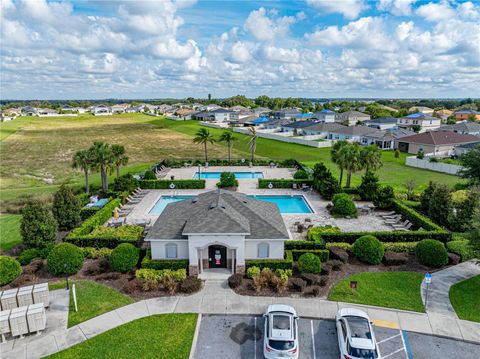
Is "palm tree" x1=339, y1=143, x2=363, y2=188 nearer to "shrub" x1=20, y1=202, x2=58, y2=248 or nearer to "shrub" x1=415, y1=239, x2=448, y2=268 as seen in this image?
"shrub" x1=415, y1=239, x2=448, y2=268

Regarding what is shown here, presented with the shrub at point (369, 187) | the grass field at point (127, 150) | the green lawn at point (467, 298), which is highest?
the shrub at point (369, 187)

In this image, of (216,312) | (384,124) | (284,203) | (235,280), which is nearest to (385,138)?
(384,124)

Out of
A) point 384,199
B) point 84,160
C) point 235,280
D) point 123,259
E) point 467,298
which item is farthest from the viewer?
point 84,160

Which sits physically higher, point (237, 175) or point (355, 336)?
point (355, 336)

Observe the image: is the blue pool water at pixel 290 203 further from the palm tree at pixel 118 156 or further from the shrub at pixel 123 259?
the shrub at pixel 123 259

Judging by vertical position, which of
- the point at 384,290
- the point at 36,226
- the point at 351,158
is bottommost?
the point at 384,290

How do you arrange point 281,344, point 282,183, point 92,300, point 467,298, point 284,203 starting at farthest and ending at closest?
point 282,183 → point 284,203 → point 467,298 → point 92,300 → point 281,344

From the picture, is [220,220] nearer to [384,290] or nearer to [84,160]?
[384,290]

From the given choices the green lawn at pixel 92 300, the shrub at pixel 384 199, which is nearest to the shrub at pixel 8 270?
the green lawn at pixel 92 300
